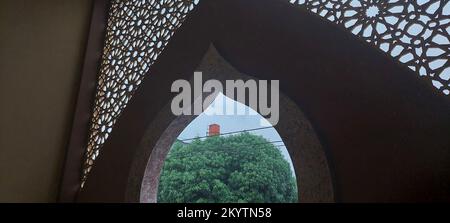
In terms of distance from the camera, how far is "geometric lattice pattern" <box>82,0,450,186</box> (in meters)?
1.45

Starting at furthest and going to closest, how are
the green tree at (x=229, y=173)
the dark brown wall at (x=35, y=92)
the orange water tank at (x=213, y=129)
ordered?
the orange water tank at (x=213, y=129)
the green tree at (x=229, y=173)
the dark brown wall at (x=35, y=92)

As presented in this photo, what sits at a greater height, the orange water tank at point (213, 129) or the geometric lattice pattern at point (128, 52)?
the orange water tank at point (213, 129)

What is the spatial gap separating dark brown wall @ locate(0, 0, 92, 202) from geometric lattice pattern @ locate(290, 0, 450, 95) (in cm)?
222

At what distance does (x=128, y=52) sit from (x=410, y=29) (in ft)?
6.50

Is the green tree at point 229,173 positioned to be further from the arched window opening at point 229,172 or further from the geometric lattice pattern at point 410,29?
the geometric lattice pattern at point 410,29

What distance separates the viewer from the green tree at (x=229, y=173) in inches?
212

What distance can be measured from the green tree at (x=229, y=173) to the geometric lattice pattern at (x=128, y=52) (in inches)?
114

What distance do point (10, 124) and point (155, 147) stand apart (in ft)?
4.04

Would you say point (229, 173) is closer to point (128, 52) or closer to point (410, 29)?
point (128, 52)

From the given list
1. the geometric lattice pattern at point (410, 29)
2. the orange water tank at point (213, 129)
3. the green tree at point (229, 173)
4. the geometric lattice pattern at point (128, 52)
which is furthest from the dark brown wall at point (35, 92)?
the orange water tank at point (213, 129)

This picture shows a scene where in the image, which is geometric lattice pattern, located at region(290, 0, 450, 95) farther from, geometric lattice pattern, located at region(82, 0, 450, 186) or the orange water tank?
the orange water tank

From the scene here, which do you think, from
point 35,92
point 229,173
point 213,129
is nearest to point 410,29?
point 35,92

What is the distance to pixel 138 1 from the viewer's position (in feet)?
9.57

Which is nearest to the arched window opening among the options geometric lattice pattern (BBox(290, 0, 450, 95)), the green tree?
the green tree
